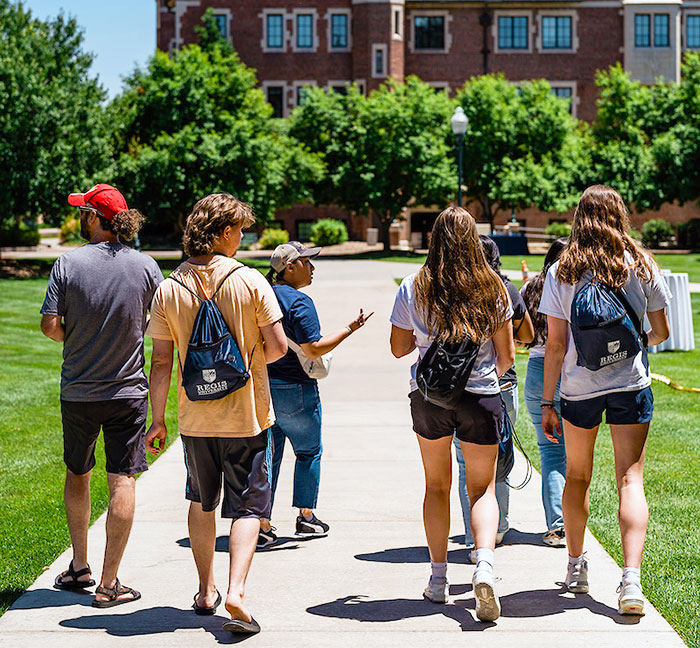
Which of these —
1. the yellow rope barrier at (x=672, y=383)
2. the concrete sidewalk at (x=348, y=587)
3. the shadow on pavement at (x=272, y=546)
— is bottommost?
the shadow on pavement at (x=272, y=546)

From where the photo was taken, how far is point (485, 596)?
4.82 meters

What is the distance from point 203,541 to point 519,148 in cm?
4302

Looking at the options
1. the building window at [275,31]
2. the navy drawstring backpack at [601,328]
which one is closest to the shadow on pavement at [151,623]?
the navy drawstring backpack at [601,328]

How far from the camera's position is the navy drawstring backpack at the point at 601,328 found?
4938 millimetres

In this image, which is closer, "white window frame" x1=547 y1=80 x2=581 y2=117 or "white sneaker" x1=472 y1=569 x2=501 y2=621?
"white sneaker" x1=472 y1=569 x2=501 y2=621

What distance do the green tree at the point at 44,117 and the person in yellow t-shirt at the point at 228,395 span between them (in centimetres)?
2867

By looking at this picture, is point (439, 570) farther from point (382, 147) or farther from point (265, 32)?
point (265, 32)

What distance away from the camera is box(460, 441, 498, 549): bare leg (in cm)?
505

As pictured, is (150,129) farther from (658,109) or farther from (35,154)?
(658,109)

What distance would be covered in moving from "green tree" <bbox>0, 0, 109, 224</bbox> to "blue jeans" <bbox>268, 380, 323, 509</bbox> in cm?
2758

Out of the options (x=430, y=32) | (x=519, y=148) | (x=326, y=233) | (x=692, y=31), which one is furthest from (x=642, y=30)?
(x=326, y=233)

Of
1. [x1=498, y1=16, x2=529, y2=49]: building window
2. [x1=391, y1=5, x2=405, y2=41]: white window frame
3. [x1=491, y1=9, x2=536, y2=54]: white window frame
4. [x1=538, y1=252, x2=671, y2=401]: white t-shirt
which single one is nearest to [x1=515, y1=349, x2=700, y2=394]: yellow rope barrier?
[x1=538, y1=252, x2=671, y2=401]: white t-shirt

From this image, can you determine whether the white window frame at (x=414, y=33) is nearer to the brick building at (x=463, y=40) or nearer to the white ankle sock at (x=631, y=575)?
the brick building at (x=463, y=40)

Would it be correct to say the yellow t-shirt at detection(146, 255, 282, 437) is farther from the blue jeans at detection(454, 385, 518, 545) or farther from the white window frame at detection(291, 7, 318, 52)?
the white window frame at detection(291, 7, 318, 52)
